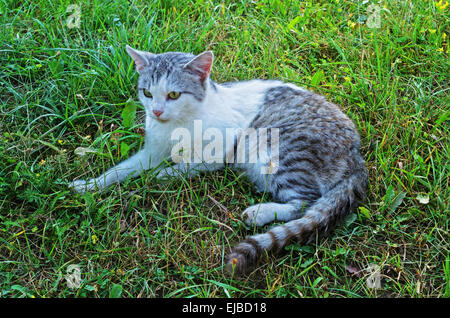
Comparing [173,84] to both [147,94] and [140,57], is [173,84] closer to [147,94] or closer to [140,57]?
[147,94]

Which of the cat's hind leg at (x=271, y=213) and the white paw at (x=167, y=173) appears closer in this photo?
the cat's hind leg at (x=271, y=213)

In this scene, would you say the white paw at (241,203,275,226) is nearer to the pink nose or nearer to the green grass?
the green grass

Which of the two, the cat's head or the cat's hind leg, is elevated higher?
the cat's head

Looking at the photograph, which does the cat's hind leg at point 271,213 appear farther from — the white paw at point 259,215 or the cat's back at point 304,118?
the cat's back at point 304,118

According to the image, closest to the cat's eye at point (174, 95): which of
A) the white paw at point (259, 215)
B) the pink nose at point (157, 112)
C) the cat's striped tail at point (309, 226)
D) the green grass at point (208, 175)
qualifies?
the pink nose at point (157, 112)

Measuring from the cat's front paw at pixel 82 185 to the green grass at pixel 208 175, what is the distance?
2.8 inches

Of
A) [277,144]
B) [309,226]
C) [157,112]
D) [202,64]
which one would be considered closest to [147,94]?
[157,112]

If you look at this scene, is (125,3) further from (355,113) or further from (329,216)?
(329,216)

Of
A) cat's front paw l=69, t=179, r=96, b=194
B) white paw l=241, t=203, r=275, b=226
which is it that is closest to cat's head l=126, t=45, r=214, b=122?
cat's front paw l=69, t=179, r=96, b=194

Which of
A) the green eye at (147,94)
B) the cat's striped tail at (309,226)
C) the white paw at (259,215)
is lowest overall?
the white paw at (259,215)

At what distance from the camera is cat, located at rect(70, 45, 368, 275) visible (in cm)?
273

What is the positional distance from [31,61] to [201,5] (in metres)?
1.69

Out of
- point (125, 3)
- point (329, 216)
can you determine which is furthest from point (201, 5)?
point (329, 216)

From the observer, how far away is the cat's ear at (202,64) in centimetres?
281
